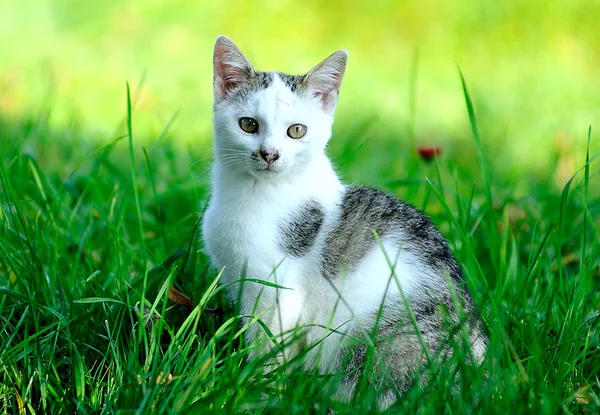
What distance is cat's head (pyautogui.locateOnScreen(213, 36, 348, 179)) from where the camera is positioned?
7.83 feet

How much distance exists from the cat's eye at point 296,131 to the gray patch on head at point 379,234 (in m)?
0.29

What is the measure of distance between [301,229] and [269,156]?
0.90 feet

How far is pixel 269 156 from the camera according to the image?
2332mm

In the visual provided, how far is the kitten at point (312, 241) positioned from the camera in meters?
2.25

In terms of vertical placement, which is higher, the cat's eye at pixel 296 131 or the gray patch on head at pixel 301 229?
the cat's eye at pixel 296 131

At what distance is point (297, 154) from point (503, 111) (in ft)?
11.9

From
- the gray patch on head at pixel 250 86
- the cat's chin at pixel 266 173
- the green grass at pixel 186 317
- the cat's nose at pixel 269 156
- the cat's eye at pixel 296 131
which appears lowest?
the green grass at pixel 186 317

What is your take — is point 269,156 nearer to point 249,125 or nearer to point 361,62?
point 249,125

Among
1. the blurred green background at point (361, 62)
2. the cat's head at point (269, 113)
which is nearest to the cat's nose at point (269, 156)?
the cat's head at point (269, 113)

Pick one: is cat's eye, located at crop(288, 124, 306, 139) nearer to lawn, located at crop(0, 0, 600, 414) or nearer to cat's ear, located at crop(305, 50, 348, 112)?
cat's ear, located at crop(305, 50, 348, 112)

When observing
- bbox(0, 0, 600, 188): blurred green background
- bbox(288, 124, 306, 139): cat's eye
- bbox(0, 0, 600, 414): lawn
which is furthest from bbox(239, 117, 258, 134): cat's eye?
bbox(0, 0, 600, 188): blurred green background

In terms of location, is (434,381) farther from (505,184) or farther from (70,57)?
(70,57)

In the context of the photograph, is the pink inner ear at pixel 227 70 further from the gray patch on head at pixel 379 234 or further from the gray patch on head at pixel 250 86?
the gray patch on head at pixel 379 234

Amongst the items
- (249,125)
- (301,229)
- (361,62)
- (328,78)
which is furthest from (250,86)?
(361,62)
